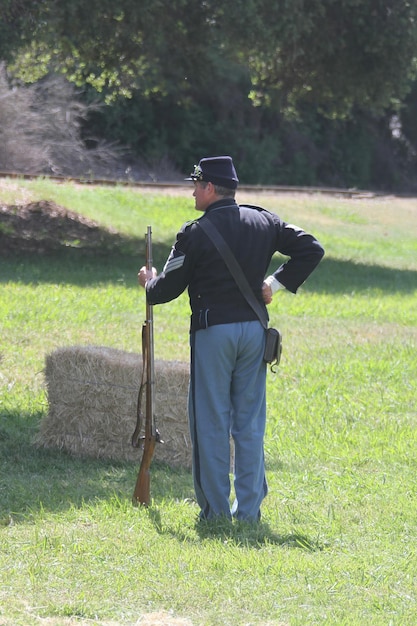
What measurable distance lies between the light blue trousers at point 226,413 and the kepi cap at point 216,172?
82 cm

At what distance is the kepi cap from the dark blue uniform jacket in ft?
0.40

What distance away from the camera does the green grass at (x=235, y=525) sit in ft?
17.3

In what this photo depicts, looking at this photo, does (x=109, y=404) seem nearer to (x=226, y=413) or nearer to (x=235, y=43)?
(x=226, y=413)

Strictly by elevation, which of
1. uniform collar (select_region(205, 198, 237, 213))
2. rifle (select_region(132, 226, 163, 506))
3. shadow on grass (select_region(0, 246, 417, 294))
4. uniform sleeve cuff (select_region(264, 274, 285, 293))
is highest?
uniform collar (select_region(205, 198, 237, 213))

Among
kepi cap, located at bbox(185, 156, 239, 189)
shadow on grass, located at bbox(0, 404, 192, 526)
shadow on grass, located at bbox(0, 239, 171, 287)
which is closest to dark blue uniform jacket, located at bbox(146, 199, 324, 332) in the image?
kepi cap, located at bbox(185, 156, 239, 189)

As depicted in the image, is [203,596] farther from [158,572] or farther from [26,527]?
[26,527]

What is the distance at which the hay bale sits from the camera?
8.54 m

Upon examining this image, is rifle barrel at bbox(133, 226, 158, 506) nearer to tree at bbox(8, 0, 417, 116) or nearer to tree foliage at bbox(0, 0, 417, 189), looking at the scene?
tree foliage at bbox(0, 0, 417, 189)

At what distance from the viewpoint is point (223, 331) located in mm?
6516

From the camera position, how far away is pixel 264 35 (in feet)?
73.7

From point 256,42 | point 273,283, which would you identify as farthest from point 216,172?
point 256,42

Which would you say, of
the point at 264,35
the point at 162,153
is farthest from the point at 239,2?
the point at 162,153

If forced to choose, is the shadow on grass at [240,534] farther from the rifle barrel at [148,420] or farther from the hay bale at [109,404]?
the hay bale at [109,404]

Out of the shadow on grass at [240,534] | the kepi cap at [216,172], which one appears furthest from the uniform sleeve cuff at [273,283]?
the shadow on grass at [240,534]
